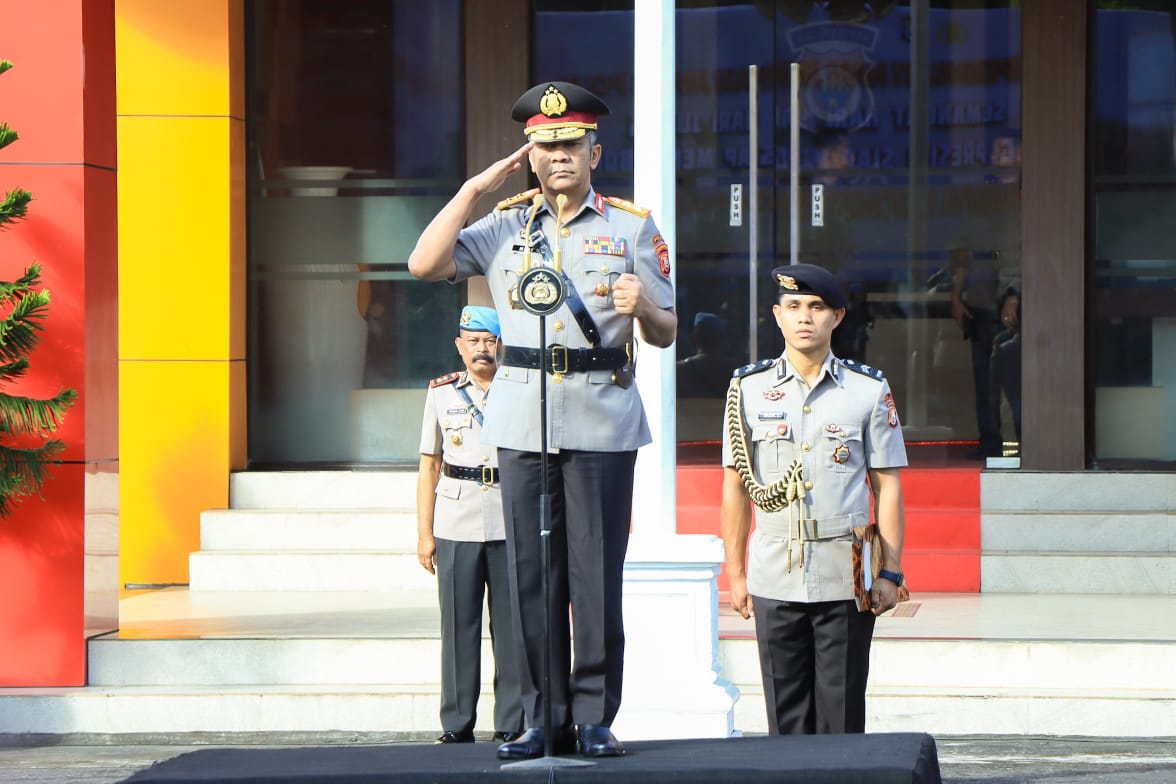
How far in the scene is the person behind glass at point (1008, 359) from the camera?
36.6ft

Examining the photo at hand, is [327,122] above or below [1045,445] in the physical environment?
above

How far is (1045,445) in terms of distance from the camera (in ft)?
35.7

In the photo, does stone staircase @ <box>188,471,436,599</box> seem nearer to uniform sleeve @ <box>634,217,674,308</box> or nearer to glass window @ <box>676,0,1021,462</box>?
glass window @ <box>676,0,1021,462</box>

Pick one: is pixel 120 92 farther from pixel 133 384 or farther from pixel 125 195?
Answer: pixel 133 384

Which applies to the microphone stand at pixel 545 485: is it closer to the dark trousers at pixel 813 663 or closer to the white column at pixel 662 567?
the dark trousers at pixel 813 663

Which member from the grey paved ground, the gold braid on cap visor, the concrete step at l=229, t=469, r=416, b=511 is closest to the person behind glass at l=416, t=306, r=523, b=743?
the grey paved ground

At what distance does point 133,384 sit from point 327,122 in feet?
6.67

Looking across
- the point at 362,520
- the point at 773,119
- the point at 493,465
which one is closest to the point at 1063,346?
the point at 773,119

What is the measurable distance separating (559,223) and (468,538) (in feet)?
7.37

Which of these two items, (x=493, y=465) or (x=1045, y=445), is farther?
(x=1045, y=445)

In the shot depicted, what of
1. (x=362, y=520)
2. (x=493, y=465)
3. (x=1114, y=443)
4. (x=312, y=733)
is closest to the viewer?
(x=493, y=465)

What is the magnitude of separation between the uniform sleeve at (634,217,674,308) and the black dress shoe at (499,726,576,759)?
45.3 inches

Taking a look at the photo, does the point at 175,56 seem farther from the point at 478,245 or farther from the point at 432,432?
the point at 478,245

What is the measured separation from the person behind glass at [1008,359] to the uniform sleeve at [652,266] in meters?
6.72
